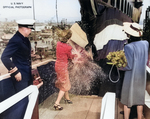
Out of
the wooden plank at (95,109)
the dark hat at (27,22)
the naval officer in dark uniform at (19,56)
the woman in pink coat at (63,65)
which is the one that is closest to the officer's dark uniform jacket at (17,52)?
the naval officer in dark uniform at (19,56)

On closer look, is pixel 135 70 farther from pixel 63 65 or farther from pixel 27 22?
pixel 27 22

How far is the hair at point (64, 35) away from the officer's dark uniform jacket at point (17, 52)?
0.39m

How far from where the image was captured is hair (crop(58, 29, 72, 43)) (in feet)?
5.75

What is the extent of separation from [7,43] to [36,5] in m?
0.54

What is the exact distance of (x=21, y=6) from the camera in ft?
5.92

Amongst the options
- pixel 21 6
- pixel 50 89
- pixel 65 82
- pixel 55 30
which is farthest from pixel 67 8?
pixel 50 89

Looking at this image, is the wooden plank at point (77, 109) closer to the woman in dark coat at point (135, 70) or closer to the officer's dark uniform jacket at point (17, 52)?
the woman in dark coat at point (135, 70)

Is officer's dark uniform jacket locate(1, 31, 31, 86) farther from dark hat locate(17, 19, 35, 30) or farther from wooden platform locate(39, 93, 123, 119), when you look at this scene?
wooden platform locate(39, 93, 123, 119)

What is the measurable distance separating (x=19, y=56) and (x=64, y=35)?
1.86 ft

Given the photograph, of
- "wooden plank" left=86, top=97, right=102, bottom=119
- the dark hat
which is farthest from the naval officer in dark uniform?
"wooden plank" left=86, top=97, right=102, bottom=119

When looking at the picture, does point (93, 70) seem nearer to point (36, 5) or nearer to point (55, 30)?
point (55, 30)

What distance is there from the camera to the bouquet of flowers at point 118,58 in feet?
5.24

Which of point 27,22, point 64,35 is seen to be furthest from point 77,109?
point 27,22

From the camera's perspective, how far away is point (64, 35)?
177 cm
